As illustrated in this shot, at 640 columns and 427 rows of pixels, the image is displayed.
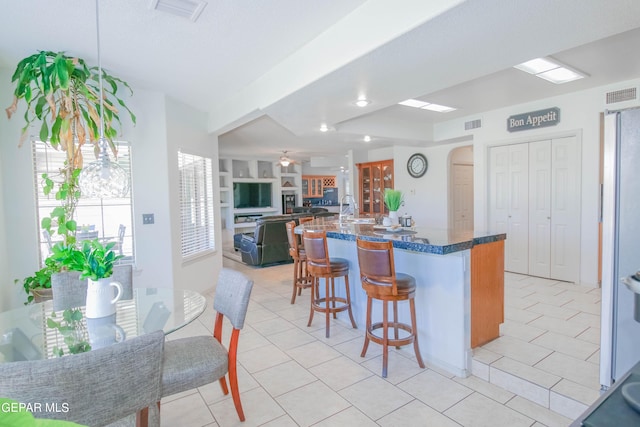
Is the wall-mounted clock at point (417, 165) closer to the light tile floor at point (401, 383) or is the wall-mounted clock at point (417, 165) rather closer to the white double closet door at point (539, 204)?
the white double closet door at point (539, 204)

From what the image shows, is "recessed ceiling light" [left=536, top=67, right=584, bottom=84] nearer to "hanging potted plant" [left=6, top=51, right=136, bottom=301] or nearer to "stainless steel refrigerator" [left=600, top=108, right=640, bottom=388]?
"stainless steel refrigerator" [left=600, top=108, right=640, bottom=388]

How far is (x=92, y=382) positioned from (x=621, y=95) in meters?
5.53

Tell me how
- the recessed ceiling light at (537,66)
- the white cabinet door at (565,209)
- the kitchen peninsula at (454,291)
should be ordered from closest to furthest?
the kitchen peninsula at (454,291)
the recessed ceiling light at (537,66)
the white cabinet door at (565,209)

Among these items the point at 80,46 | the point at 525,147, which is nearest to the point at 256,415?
the point at 80,46

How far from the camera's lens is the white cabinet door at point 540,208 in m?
4.77

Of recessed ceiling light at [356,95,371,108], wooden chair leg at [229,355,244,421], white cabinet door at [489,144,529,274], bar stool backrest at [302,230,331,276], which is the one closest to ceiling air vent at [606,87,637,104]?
white cabinet door at [489,144,529,274]

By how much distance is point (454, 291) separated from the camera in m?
2.57

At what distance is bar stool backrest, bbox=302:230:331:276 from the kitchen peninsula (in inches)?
20.7

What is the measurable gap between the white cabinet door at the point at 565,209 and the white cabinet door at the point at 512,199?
36 cm

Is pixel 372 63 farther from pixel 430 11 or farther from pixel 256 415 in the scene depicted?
pixel 256 415

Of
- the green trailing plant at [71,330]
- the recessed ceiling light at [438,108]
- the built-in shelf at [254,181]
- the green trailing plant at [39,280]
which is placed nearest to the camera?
the green trailing plant at [71,330]

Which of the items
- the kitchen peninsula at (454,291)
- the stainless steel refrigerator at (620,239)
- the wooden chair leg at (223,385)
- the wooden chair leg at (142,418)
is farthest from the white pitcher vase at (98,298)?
the stainless steel refrigerator at (620,239)

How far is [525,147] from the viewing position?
16.2 ft

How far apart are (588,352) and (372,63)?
9.02 ft
